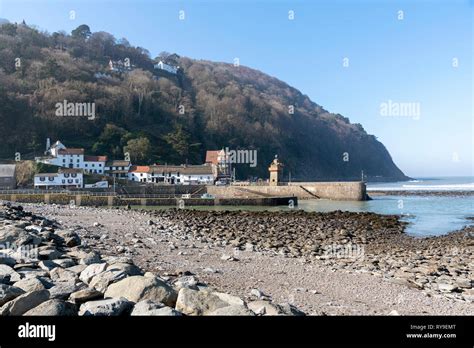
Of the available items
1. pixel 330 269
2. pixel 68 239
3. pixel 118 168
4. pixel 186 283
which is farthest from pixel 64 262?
pixel 118 168

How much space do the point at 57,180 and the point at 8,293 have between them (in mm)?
57984

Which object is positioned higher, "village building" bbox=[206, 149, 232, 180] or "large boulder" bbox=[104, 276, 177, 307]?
"village building" bbox=[206, 149, 232, 180]

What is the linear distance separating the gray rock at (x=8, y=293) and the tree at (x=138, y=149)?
2897 inches

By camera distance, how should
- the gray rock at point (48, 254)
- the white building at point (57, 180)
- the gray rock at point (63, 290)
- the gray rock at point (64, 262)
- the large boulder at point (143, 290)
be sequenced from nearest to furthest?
the gray rock at point (63, 290) → the large boulder at point (143, 290) → the gray rock at point (64, 262) → the gray rock at point (48, 254) → the white building at point (57, 180)

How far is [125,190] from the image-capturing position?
54.5m

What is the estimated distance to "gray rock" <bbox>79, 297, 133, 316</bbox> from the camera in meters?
4.25

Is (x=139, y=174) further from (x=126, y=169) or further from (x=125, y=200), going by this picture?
(x=125, y=200)

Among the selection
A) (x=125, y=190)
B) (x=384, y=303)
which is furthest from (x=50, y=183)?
(x=384, y=303)

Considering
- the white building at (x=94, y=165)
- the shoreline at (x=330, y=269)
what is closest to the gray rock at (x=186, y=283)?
the shoreline at (x=330, y=269)

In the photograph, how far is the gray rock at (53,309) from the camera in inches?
159

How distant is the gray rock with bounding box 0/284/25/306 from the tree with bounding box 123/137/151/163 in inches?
2897

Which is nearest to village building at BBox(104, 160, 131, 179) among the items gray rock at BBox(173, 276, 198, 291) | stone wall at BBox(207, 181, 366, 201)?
stone wall at BBox(207, 181, 366, 201)

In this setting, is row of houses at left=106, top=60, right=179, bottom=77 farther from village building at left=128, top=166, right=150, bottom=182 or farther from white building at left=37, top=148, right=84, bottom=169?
village building at left=128, top=166, right=150, bottom=182

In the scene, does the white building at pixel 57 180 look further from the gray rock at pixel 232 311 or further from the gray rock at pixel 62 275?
the gray rock at pixel 232 311
